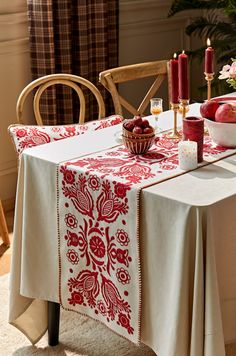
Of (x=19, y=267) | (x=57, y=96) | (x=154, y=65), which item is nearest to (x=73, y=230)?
(x=19, y=267)

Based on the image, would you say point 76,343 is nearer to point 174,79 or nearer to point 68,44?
point 174,79

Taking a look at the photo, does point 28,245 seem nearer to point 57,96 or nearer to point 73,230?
point 73,230

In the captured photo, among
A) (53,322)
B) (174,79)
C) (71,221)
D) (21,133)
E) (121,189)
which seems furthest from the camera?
(21,133)

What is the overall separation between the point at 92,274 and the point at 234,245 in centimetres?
52

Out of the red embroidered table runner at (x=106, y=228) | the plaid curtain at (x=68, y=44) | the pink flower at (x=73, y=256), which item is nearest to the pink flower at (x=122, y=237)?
the red embroidered table runner at (x=106, y=228)

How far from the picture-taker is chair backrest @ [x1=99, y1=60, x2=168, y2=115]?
3357 mm

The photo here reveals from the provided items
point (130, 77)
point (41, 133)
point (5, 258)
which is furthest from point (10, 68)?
point (41, 133)

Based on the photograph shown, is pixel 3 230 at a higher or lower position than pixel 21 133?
lower

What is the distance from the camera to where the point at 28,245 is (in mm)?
2549

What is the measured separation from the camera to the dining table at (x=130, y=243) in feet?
6.70

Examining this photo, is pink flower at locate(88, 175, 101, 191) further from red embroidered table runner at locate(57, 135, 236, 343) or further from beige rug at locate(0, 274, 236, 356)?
beige rug at locate(0, 274, 236, 356)

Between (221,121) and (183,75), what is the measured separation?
208 mm

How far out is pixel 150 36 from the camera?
486 cm

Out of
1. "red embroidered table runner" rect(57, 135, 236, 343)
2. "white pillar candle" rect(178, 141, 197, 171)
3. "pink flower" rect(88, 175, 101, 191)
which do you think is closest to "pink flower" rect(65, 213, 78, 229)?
"red embroidered table runner" rect(57, 135, 236, 343)
